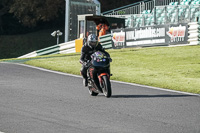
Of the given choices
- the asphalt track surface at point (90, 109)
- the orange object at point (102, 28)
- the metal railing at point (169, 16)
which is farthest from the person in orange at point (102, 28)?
the asphalt track surface at point (90, 109)

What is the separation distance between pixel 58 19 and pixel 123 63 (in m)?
36.4

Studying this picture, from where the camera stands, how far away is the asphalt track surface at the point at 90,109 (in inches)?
293

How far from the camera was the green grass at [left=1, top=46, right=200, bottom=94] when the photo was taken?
48.3 ft

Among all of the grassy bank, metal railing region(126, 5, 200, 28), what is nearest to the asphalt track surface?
metal railing region(126, 5, 200, 28)

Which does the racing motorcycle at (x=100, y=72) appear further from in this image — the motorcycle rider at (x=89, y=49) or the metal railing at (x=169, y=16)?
the metal railing at (x=169, y=16)

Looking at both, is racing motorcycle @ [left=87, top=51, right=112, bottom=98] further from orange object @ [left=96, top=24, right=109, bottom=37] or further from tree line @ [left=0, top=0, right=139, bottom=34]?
tree line @ [left=0, top=0, right=139, bottom=34]

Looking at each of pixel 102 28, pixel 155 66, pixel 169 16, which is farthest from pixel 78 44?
pixel 155 66

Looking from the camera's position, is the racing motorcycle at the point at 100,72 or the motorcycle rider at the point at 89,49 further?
the motorcycle rider at the point at 89,49

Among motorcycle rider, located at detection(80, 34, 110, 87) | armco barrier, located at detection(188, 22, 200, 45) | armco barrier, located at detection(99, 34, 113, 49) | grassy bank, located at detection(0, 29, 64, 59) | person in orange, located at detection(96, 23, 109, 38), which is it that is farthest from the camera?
grassy bank, located at detection(0, 29, 64, 59)

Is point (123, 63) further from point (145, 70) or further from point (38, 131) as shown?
point (38, 131)

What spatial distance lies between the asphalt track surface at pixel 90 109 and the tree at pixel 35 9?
38303 mm

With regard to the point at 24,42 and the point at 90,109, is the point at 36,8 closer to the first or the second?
the point at 24,42

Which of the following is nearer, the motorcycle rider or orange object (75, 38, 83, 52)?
the motorcycle rider

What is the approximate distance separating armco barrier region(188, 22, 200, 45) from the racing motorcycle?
14.1 m
